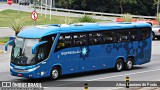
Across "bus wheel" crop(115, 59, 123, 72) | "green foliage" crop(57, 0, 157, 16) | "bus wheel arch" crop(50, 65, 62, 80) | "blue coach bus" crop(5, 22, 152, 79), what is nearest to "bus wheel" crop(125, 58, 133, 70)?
"blue coach bus" crop(5, 22, 152, 79)

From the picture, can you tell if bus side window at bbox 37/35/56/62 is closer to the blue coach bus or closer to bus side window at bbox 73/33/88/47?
the blue coach bus

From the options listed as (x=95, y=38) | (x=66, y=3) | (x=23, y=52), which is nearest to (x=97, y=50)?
(x=95, y=38)

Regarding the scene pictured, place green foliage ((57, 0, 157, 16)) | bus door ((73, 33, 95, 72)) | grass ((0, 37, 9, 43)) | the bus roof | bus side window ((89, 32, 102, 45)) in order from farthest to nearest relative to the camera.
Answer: green foliage ((57, 0, 157, 16)) → grass ((0, 37, 9, 43)) → bus side window ((89, 32, 102, 45)) → bus door ((73, 33, 95, 72)) → the bus roof

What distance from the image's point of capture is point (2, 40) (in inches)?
1608

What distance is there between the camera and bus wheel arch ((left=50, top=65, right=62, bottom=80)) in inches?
837

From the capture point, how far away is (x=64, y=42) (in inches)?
857

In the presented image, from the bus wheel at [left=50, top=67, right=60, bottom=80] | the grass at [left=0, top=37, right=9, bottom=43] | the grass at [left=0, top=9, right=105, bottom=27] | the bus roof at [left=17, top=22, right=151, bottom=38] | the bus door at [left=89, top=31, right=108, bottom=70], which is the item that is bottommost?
the grass at [left=0, top=9, right=105, bottom=27]

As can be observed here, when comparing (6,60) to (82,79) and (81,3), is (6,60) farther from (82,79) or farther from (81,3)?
(81,3)

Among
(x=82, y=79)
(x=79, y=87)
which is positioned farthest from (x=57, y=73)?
(x=79, y=87)

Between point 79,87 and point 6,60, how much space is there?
40.3 ft

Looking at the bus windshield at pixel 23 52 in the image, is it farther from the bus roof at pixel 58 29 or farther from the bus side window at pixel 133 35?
the bus side window at pixel 133 35

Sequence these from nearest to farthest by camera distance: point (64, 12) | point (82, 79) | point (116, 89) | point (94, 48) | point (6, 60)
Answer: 1. point (116, 89)
2. point (82, 79)
3. point (94, 48)
4. point (6, 60)
5. point (64, 12)

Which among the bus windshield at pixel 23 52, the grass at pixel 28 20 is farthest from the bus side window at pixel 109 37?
the grass at pixel 28 20

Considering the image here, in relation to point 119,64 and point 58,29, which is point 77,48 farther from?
point 119,64
